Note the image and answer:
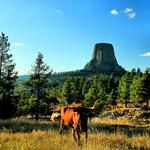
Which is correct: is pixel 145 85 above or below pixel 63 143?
above

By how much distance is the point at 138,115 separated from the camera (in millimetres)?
68500

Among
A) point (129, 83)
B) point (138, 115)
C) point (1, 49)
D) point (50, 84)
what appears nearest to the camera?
point (1, 49)

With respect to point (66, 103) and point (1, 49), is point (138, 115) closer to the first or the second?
point (1, 49)

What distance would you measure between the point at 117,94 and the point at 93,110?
85.8m

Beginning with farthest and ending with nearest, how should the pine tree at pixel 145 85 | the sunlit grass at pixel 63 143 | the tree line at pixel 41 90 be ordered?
the pine tree at pixel 145 85 < the tree line at pixel 41 90 < the sunlit grass at pixel 63 143

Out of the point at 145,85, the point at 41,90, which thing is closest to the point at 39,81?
the point at 41,90

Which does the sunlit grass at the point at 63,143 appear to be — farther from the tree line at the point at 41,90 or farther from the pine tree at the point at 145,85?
the pine tree at the point at 145,85

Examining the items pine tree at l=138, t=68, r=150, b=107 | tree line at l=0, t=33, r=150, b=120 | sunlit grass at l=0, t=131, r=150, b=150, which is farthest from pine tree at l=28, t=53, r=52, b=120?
sunlit grass at l=0, t=131, r=150, b=150

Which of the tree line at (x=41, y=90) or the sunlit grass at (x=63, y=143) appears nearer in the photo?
the sunlit grass at (x=63, y=143)

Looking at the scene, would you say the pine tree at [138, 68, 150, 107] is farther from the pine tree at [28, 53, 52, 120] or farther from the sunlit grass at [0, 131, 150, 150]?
the sunlit grass at [0, 131, 150, 150]

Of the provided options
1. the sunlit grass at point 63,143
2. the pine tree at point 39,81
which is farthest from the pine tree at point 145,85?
the sunlit grass at point 63,143

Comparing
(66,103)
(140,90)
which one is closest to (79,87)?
(140,90)

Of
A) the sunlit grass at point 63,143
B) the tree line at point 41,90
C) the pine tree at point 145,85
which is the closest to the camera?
the sunlit grass at point 63,143

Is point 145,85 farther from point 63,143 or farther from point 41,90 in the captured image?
point 63,143
